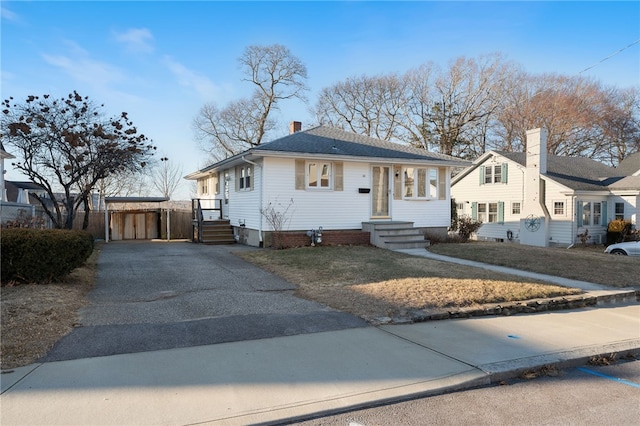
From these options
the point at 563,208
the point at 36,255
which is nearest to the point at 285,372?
the point at 36,255

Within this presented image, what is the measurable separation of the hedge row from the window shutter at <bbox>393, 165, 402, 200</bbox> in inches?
475

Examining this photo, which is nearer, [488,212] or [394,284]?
[394,284]

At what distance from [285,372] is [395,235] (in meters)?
12.3

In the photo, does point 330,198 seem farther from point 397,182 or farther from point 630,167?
point 630,167

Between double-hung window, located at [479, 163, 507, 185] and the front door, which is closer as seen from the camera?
the front door

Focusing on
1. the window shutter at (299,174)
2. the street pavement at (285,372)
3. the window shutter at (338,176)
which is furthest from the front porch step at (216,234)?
the street pavement at (285,372)

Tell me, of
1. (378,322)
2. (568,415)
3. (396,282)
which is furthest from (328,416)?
(396,282)

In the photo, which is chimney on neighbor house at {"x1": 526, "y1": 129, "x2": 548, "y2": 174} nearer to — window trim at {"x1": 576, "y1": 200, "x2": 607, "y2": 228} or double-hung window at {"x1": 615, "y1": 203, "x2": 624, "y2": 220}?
window trim at {"x1": 576, "y1": 200, "x2": 607, "y2": 228}

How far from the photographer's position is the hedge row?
7238mm

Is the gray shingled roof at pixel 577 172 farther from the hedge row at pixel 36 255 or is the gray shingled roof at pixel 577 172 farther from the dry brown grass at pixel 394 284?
the hedge row at pixel 36 255

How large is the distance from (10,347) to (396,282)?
20.5ft

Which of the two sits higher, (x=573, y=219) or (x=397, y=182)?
(x=397, y=182)

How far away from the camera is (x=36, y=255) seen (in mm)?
7414

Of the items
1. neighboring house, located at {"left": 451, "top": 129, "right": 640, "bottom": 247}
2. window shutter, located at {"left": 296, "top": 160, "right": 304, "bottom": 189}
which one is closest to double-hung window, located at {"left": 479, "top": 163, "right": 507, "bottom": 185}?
neighboring house, located at {"left": 451, "top": 129, "right": 640, "bottom": 247}
